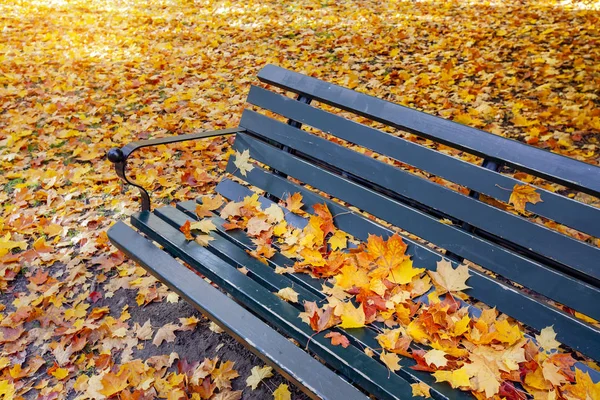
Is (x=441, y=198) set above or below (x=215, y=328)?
above

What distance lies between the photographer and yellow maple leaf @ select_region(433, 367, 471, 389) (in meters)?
1.54

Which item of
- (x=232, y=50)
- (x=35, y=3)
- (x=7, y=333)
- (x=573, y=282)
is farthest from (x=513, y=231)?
(x=35, y=3)

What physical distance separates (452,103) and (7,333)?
3.85 m

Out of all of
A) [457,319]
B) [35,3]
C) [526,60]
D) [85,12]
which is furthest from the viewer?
[35,3]

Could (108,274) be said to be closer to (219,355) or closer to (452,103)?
(219,355)

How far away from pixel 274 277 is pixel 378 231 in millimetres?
544

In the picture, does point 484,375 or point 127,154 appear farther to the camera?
point 127,154

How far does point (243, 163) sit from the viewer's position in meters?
2.72

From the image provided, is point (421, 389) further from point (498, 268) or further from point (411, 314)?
point (498, 268)

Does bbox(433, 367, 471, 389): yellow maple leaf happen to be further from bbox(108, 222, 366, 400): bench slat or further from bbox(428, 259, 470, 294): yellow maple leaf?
bbox(428, 259, 470, 294): yellow maple leaf

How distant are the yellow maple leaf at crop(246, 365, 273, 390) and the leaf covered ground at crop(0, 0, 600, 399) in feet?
0.06

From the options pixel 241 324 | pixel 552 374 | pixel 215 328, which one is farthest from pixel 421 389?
pixel 215 328

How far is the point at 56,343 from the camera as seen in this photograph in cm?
248

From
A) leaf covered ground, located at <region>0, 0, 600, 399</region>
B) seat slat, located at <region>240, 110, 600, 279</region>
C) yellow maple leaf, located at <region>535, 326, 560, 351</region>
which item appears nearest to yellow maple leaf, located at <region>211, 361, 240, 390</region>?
leaf covered ground, located at <region>0, 0, 600, 399</region>
